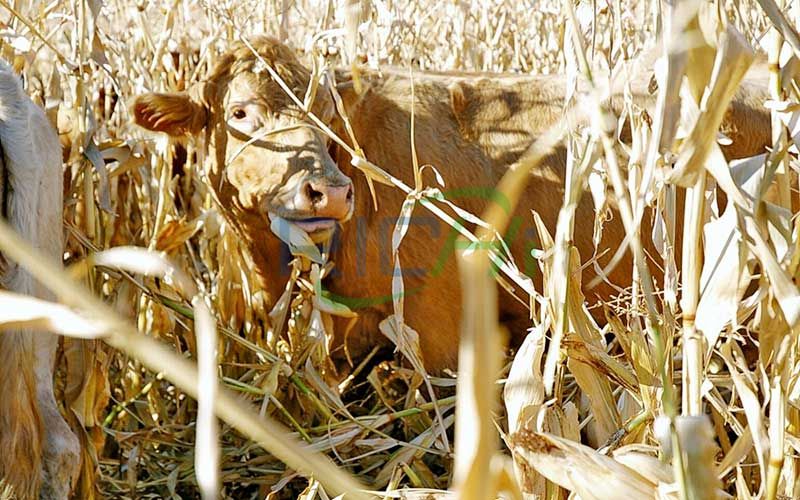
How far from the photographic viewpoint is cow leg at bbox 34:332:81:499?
251 cm

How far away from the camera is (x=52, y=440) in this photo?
8.37ft

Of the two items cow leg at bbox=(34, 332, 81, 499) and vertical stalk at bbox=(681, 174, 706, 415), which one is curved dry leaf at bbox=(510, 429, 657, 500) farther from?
cow leg at bbox=(34, 332, 81, 499)

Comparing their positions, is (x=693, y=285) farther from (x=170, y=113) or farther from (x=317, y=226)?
(x=170, y=113)

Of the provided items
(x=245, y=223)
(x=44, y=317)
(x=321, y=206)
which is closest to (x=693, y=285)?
(x=44, y=317)

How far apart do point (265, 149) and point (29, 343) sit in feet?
4.16

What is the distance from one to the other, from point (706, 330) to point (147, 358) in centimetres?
82

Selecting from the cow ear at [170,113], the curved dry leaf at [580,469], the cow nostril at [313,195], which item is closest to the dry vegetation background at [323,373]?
the curved dry leaf at [580,469]

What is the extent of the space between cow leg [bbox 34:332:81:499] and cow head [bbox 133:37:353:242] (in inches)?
38.5

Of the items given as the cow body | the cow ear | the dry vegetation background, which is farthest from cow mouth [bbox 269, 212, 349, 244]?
the cow body

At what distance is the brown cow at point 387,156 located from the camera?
3561 millimetres

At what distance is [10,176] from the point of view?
8.11 ft

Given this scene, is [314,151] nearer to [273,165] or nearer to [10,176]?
[273,165]

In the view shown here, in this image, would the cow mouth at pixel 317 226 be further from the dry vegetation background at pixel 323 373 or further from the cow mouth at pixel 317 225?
the dry vegetation background at pixel 323 373

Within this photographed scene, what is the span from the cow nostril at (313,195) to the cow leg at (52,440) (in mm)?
965
